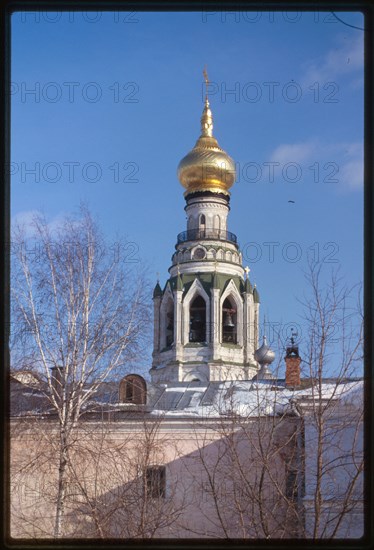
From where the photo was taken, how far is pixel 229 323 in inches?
1108

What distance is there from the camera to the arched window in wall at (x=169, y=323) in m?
28.2

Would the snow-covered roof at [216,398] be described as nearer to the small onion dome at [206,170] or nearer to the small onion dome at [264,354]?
the small onion dome at [264,354]

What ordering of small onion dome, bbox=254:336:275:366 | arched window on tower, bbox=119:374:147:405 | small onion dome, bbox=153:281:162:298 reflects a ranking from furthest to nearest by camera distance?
1. small onion dome, bbox=153:281:162:298
2. small onion dome, bbox=254:336:275:366
3. arched window on tower, bbox=119:374:147:405

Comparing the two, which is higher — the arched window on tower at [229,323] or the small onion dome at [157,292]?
the small onion dome at [157,292]

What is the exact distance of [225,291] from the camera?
27.6 m

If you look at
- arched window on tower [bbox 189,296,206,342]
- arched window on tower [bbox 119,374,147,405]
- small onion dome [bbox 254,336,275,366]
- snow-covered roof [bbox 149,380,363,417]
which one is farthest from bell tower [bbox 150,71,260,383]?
arched window on tower [bbox 119,374,147,405]

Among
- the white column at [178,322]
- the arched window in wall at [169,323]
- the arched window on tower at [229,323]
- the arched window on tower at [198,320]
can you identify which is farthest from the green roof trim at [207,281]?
the arched window in wall at [169,323]

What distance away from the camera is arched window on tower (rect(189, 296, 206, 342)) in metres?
27.9

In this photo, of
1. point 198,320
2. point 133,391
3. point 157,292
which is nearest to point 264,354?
point 198,320

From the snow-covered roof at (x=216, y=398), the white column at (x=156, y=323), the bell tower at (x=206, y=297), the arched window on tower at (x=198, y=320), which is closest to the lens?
the snow-covered roof at (x=216, y=398)

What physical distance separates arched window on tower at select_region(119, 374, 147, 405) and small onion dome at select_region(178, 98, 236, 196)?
13242 mm

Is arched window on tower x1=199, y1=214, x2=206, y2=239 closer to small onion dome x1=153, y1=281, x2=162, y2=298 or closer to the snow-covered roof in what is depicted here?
small onion dome x1=153, y1=281, x2=162, y2=298

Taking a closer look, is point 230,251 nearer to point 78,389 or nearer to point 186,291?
point 186,291

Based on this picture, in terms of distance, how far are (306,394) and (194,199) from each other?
15177 mm
